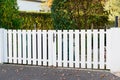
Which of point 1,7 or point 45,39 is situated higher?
point 1,7

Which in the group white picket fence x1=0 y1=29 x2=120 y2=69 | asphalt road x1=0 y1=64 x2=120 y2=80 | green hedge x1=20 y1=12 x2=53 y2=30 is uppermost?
green hedge x1=20 y1=12 x2=53 y2=30

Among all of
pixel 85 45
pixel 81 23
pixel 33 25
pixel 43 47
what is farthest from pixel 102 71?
pixel 33 25

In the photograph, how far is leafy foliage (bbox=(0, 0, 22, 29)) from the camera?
14.6m

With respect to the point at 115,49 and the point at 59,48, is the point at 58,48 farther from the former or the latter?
the point at 115,49

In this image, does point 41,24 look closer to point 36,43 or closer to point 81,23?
point 81,23

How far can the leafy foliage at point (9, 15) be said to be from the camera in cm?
1461

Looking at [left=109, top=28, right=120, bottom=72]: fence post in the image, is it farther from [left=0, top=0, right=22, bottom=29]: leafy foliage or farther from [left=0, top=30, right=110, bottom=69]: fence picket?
[left=0, top=0, right=22, bottom=29]: leafy foliage

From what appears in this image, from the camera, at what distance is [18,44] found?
40.8ft

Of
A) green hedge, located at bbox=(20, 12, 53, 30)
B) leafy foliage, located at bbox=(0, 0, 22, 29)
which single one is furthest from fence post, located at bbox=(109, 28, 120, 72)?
green hedge, located at bbox=(20, 12, 53, 30)

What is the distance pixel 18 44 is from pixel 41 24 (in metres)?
9.86

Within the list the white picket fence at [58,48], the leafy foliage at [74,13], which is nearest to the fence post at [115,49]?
the white picket fence at [58,48]

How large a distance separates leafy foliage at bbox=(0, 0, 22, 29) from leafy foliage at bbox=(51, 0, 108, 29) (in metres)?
1.62

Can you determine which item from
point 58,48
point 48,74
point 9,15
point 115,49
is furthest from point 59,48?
point 9,15

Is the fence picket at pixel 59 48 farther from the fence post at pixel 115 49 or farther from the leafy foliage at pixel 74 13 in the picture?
the leafy foliage at pixel 74 13
